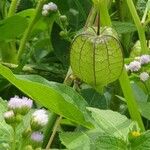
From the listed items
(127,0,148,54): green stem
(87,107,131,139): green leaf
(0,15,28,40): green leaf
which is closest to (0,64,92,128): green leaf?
→ (87,107,131,139): green leaf

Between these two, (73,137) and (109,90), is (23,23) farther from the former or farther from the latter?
(73,137)

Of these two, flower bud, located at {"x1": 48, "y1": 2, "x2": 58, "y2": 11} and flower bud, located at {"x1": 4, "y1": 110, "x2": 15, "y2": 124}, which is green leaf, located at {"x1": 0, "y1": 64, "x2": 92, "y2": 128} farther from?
flower bud, located at {"x1": 48, "y1": 2, "x2": 58, "y2": 11}

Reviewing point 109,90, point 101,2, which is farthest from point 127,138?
point 109,90

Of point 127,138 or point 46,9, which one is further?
point 46,9

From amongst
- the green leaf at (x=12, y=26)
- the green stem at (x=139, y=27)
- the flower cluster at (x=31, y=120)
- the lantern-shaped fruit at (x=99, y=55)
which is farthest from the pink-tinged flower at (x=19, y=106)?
the green leaf at (x=12, y=26)

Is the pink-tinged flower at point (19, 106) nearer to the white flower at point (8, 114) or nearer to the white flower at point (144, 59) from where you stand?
the white flower at point (8, 114)

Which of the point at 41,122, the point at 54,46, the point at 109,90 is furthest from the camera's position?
the point at 54,46
